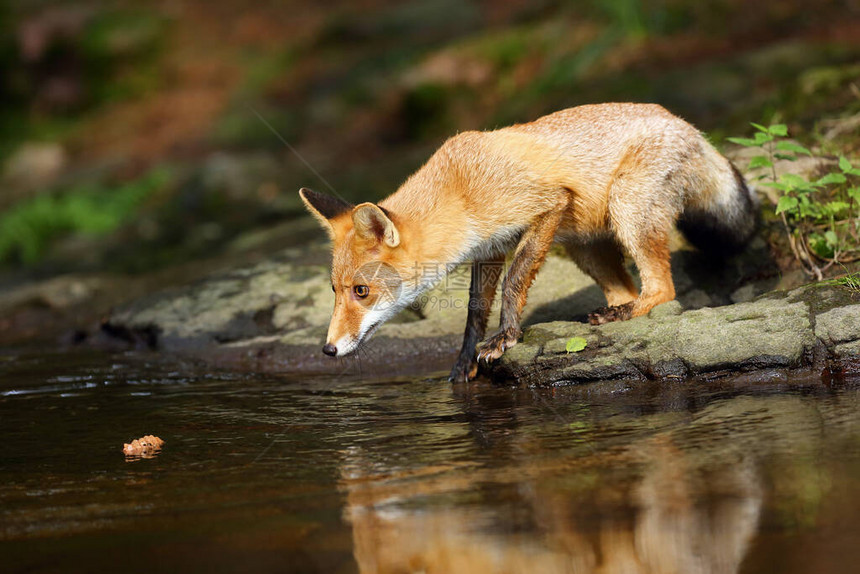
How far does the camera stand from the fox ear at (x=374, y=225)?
598cm

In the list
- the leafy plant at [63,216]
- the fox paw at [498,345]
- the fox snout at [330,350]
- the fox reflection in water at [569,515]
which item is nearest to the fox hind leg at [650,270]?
the fox paw at [498,345]

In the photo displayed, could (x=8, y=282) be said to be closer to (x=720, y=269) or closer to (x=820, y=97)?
(x=720, y=269)

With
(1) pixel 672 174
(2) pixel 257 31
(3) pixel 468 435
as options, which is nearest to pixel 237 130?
(2) pixel 257 31

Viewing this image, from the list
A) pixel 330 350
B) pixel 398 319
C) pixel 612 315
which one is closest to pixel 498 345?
pixel 612 315

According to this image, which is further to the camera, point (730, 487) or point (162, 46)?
point (162, 46)

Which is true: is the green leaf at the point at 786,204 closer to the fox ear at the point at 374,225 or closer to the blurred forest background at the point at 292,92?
the blurred forest background at the point at 292,92

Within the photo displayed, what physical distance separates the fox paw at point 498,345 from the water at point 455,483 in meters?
0.24

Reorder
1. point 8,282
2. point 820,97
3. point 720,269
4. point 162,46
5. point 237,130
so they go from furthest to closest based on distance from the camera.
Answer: point 162,46 → point 237,130 → point 8,282 → point 820,97 → point 720,269

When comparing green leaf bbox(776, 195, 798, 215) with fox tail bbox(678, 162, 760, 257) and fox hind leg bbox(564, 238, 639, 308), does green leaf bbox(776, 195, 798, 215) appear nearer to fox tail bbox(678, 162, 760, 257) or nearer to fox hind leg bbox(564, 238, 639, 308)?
fox tail bbox(678, 162, 760, 257)

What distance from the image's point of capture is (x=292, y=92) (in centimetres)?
2159

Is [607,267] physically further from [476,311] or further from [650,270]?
[476,311]

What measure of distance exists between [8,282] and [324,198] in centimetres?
892

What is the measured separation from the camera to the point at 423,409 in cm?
593

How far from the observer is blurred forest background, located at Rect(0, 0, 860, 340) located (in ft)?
42.6
